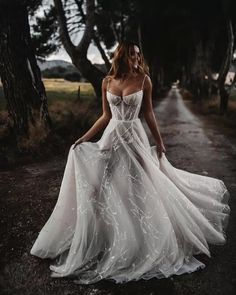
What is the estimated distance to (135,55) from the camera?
3.70m

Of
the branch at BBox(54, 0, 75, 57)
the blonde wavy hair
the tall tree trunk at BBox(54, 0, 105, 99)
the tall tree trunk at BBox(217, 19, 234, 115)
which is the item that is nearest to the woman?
the blonde wavy hair

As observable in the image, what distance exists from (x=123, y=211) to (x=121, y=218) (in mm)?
81

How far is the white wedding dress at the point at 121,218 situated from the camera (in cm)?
352

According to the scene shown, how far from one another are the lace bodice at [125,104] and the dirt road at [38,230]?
1.81m

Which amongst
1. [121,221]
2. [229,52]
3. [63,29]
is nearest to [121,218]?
[121,221]

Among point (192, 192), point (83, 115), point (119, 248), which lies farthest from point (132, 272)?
point (83, 115)

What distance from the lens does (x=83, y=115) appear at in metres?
11.0

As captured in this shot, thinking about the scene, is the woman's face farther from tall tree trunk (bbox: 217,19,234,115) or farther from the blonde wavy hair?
tall tree trunk (bbox: 217,19,234,115)

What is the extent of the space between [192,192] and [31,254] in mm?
2239

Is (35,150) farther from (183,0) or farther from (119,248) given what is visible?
(183,0)

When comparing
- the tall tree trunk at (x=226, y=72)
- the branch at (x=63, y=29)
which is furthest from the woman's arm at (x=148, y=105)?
the tall tree trunk at (x=226, y=72)

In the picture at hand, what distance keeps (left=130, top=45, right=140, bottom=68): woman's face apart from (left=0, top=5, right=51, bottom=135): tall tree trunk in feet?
17.7

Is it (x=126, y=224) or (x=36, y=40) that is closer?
(x=126, y=224)

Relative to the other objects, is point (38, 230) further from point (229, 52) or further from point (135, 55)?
point (229, 52)
